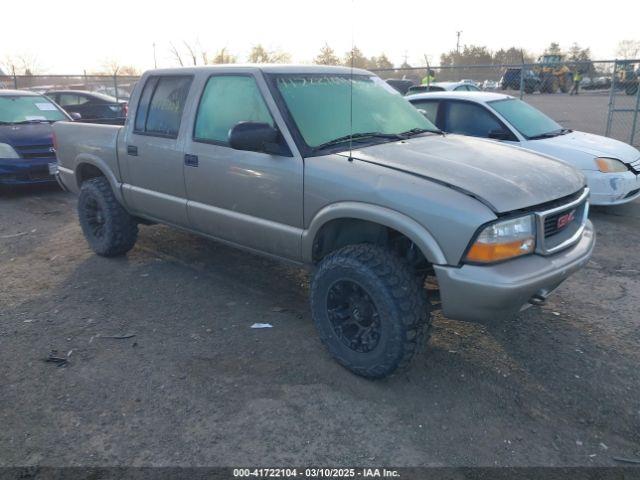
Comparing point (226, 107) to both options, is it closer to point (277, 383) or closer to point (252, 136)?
point (252, 136)

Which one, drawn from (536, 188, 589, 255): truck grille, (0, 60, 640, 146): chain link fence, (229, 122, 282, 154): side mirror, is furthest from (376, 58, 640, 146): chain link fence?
(229, 122, 282, 154): side mirror

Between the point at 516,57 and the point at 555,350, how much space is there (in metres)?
34.4

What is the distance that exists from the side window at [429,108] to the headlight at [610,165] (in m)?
2.16

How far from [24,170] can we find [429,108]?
612cm

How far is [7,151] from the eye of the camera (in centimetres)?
820

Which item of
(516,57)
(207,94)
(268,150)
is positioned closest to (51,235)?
(207,94)

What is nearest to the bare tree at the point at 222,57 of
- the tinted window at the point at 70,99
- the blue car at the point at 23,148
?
the tinted window at the point at 70,99

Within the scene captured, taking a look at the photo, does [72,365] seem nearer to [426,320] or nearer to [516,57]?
[426,320]

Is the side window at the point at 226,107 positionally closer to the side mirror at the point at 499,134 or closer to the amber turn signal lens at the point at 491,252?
the amber turn signal lens at the point at 491,252

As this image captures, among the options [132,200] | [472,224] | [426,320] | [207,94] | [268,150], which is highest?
[207,94]

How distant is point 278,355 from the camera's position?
12.1 ft

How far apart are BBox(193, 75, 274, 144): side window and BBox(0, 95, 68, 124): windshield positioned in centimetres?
622

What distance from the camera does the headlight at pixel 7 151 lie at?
323 inches

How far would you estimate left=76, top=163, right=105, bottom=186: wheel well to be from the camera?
5.70 metres
